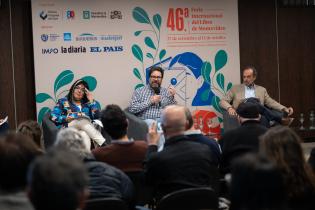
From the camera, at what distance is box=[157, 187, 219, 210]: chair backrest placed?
3.34 metres

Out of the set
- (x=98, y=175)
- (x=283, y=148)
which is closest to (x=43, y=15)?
(x=98, y=175)

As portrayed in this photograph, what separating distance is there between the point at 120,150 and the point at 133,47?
4141mm

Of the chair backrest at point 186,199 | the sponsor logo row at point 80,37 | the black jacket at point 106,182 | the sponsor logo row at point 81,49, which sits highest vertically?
the sponsor logo row at point 80,37

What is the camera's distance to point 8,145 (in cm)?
262

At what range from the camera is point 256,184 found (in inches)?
83.0

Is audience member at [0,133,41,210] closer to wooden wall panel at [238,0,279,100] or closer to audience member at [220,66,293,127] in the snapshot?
audience member at [220,66,293,127]

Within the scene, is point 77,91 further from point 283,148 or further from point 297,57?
point 283,148

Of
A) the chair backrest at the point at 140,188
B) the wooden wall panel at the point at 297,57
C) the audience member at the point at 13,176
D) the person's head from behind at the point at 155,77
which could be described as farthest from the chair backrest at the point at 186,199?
the wooden wall panel at the point at 297,57

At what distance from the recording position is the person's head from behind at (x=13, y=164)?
2.47 metres

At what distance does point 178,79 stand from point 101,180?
5.09 m

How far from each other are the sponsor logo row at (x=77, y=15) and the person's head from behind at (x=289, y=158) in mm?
5215

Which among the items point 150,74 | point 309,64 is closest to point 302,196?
point 150,74

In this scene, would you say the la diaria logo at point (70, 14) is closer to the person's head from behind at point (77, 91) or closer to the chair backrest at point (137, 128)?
the person's head from behind at point (77, 91)

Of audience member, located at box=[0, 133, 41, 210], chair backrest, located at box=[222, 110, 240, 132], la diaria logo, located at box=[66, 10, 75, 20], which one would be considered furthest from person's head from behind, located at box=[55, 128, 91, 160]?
chair backrest, located at box=[222, 110, 240, 132]
